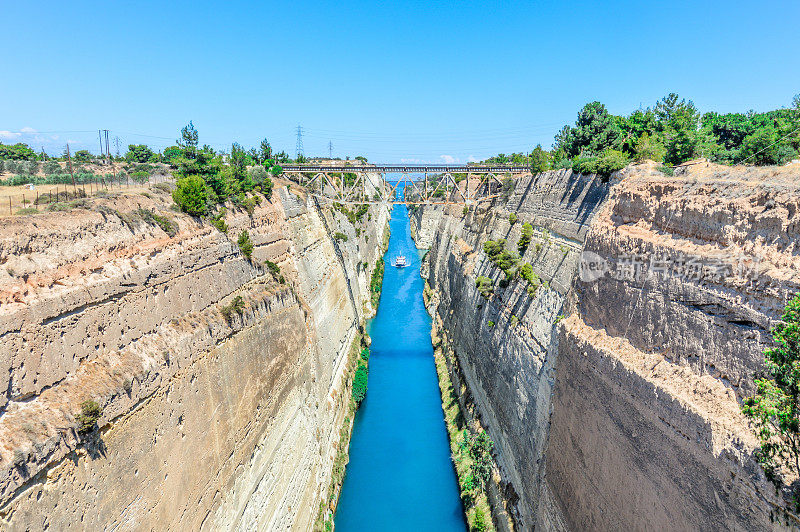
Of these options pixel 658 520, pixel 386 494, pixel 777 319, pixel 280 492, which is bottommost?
pixel 386 494

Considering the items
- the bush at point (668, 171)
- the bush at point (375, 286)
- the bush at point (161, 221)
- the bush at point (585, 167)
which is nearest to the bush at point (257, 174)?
the bush at point (161, 221)

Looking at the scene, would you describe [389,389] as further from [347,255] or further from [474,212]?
[474,212]

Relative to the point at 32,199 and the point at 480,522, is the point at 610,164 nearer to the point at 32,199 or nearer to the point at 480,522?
the point at 480,522

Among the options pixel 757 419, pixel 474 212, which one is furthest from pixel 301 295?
pixel 757 419

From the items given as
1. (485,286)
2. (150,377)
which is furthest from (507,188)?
(150,377)

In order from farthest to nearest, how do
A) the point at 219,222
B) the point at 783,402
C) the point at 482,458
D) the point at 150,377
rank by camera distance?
the point at 482,458, the point at 219,222, the point at 150,377, the point at 783,402

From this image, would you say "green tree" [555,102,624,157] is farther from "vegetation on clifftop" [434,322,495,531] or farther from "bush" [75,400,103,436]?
"bush" [75,400,103,436]
